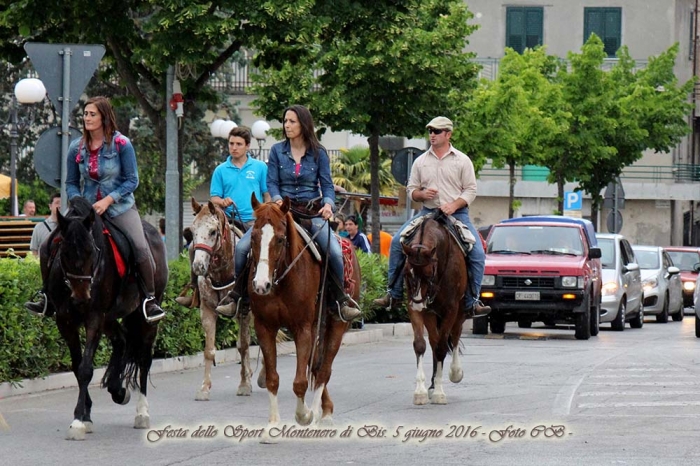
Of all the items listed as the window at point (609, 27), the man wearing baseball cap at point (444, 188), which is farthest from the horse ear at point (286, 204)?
the window at point (609, 27)

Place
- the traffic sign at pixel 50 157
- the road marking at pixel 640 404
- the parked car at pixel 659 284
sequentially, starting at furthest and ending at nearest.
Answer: the parked car at pixel 659 284, the traffic sign at pixel 50 157, the road marking at pixel 640 404

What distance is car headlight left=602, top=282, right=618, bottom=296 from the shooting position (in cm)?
2797

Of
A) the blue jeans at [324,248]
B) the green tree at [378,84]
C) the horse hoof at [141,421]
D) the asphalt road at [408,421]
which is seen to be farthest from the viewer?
the green tree at [378,84]

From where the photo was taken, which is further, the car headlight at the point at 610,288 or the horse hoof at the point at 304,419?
the car headlight at the point at 610,288

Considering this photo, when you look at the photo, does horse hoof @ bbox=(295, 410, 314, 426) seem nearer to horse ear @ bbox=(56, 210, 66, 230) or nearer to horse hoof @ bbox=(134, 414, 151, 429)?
horse hoof @ bbox=(134, 414, 151, 429)

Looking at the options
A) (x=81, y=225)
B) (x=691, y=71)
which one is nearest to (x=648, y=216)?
(x=691, y=71)

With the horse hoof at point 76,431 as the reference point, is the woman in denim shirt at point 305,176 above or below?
above

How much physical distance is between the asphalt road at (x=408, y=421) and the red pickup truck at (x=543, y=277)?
5.64 m

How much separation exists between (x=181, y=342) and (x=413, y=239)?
412cm

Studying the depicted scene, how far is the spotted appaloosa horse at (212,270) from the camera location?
45.7 ft

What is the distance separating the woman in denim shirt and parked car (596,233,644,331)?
17001 millimetres

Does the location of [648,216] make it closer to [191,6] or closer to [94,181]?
[191,6]

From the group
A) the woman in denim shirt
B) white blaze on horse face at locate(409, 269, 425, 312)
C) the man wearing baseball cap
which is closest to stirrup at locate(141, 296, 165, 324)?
the woman in denim shirt

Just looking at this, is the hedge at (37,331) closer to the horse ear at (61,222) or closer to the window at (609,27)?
the horse ear at (61,222)
